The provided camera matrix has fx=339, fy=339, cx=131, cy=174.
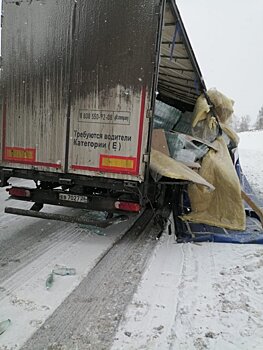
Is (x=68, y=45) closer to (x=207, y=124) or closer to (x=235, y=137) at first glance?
(x=207, y=124)

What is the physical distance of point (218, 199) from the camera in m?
6.36

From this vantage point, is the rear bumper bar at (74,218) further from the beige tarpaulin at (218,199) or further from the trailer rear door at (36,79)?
the beige tarpaulin at (218,199)

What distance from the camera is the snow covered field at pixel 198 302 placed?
2986 millimetres

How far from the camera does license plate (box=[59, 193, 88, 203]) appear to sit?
215 inches

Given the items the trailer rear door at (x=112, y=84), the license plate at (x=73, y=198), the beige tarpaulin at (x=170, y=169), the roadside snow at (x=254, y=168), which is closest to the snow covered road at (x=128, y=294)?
the license plate at (x=73, y=198)

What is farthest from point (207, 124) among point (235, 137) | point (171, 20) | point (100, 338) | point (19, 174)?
point (100, 338)

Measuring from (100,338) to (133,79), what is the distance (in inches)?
130

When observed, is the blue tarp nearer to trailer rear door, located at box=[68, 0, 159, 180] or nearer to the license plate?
trailer rear door, located at box=[68, 0, 159, 180]

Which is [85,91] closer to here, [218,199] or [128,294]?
[128,294]

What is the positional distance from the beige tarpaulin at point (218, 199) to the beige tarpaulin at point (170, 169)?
2.97 feet

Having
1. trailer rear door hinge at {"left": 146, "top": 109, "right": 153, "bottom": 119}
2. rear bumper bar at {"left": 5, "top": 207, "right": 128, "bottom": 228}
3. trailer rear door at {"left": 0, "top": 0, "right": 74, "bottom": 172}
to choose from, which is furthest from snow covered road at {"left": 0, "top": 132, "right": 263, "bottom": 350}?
trailer rear door hinge at {"left": 146, "top": 109, "right": 153, "bottom": 119}

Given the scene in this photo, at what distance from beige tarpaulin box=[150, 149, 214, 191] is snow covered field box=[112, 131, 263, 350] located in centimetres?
108

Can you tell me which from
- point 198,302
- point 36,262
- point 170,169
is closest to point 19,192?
point 36,262

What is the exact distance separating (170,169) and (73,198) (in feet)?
5.40
